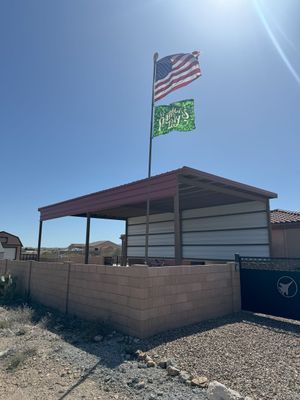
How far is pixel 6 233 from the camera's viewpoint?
38812mm

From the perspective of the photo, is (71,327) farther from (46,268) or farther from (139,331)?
(46,268)

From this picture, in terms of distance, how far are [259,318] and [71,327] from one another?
15.3ft

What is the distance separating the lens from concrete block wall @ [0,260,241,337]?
6258 mm

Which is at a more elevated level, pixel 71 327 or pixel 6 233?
pixel 6 233

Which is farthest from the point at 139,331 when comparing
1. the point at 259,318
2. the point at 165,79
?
the point at 165,79

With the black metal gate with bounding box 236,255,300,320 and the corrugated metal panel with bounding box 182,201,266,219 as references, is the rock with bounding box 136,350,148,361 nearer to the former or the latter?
the black metal gate with bounding box 236,255,300,320

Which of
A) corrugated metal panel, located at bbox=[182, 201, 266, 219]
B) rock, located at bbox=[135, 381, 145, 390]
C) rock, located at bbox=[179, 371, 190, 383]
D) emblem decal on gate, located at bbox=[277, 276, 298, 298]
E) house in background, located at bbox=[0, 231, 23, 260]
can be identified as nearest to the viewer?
rock, located at bbox=[135, 381, 145, 390]

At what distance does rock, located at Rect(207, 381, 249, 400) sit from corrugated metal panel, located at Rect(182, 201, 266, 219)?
31.2 feet

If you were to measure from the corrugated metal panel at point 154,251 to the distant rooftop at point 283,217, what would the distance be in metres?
5.44

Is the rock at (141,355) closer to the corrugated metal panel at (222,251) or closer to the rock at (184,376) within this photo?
the rock at (184,376)

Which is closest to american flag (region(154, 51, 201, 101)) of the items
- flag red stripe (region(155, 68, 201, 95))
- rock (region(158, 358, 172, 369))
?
flag red stripe (region(155, 68, 201, 95))

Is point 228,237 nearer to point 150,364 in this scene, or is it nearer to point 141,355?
point 141,355

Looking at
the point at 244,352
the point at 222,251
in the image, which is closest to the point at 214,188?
the point at 222,251

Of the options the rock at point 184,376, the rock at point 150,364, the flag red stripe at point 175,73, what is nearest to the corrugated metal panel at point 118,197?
the flag red stripe at point 175,73
